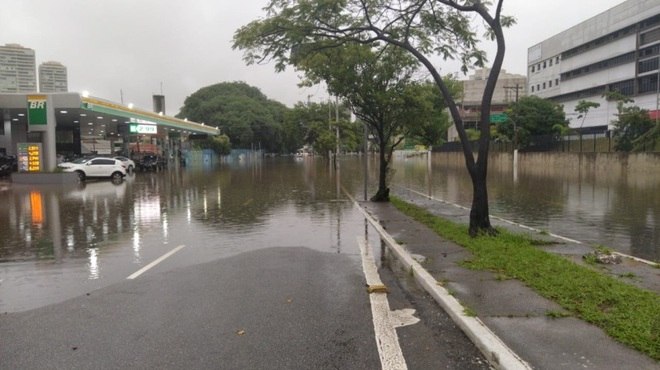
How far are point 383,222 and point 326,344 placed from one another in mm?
8854

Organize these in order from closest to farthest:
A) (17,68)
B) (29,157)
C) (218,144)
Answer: (29,157) < (17,68) < (218,144)

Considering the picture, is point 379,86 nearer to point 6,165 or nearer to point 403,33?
point 403,33

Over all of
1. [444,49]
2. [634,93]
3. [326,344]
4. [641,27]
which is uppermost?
[641,27]

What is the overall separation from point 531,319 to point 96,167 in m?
33.5

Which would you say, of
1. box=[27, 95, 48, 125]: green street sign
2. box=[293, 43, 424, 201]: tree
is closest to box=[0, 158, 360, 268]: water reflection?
box=[293, 43, 424, 201]: tree

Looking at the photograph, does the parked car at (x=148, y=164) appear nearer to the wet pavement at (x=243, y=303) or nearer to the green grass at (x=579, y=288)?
the wet pavement at (x=243, y=303)

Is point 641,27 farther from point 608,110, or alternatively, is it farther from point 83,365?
point 83,365

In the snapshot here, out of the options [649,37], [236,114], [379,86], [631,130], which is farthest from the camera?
[236,114]

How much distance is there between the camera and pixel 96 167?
34.0 m

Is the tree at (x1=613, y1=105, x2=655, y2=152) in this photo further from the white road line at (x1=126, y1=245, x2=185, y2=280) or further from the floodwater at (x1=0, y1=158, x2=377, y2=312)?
the white road line at (x1=126, y1=245, x2=185, y2=280)

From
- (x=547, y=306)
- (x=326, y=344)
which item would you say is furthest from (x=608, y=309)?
(x=326, y=344)

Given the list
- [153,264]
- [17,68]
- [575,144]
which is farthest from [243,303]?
[17,68]

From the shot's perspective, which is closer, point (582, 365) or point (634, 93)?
point (582, 365)

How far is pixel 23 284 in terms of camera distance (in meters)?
7.63
